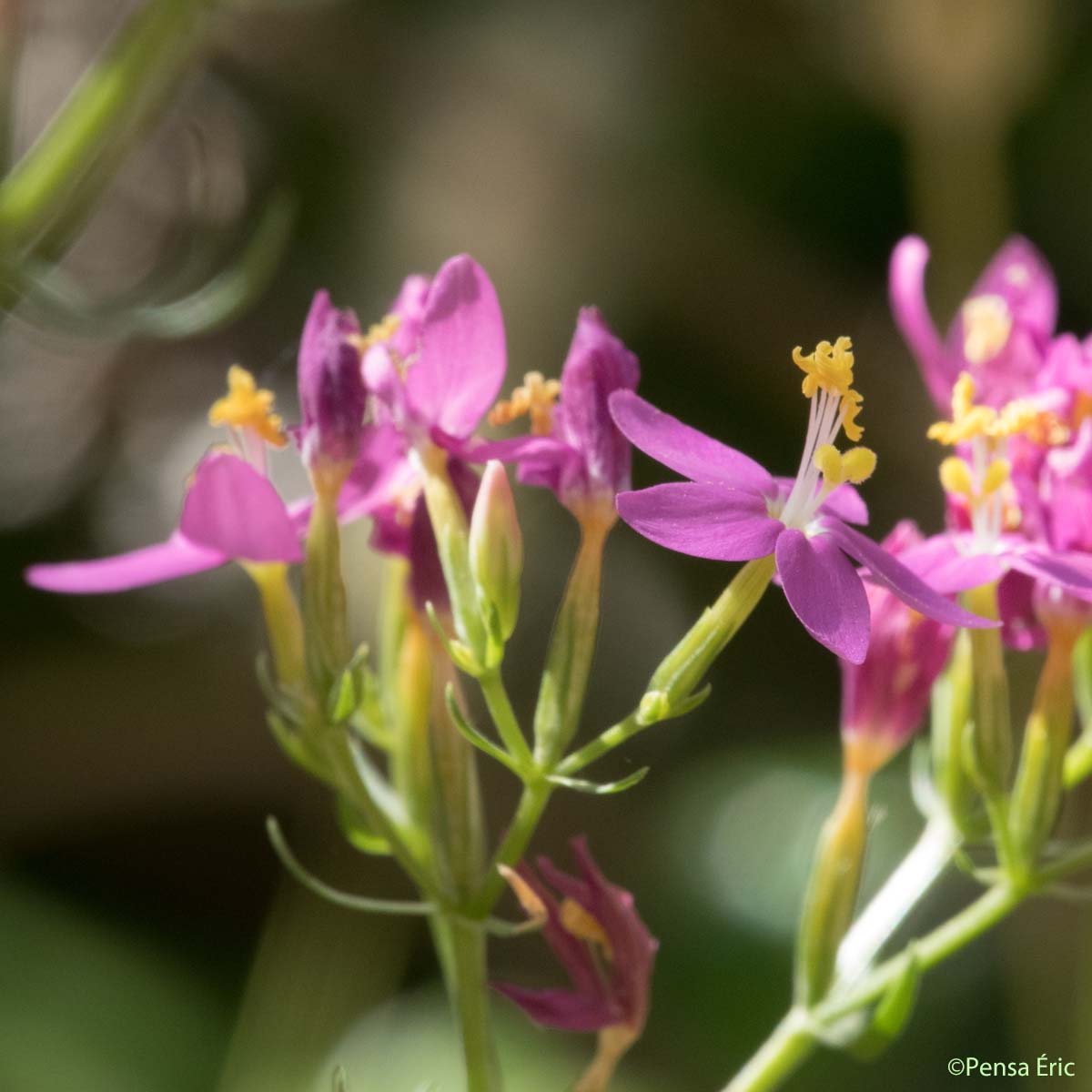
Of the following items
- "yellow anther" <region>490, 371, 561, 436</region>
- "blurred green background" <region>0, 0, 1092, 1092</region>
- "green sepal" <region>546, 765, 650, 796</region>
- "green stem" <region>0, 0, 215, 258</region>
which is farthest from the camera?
"blurred green background" <region>0, 0, 1092, 1092</region>

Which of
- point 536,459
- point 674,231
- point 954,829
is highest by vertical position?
point 674,231

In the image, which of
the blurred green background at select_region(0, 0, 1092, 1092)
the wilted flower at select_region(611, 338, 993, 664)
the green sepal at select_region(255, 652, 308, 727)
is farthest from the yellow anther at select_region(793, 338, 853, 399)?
the blurred green background at select_region(0, 0, 1092, 1092)

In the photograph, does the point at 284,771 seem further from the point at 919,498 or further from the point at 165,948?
the point at 919,498

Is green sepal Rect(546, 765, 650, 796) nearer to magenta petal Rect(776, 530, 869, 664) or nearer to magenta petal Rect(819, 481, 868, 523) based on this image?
magenta petal Rect(776, 530, 869, 664)

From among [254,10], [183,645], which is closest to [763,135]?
[254,10]

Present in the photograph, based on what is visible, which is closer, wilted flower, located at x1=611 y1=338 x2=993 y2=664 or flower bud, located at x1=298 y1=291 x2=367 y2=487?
wilted flower, located at x1=611 y1=338 x2=993 y2=664

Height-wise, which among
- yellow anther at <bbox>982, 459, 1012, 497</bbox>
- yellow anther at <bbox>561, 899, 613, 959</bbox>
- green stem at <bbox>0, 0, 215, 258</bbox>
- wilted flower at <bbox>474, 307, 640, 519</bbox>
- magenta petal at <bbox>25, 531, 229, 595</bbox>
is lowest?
yellow anther at <bbox>561, 899, 613, 959</bbox>

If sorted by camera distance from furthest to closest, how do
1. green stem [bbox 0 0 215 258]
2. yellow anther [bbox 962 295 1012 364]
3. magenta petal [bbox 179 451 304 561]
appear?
1. green stem [bbox 0 0 215 258]
2. yellow anther [bbox 962 295 1012 364]
3. magenta petal [bbox 179 451 304 561]
